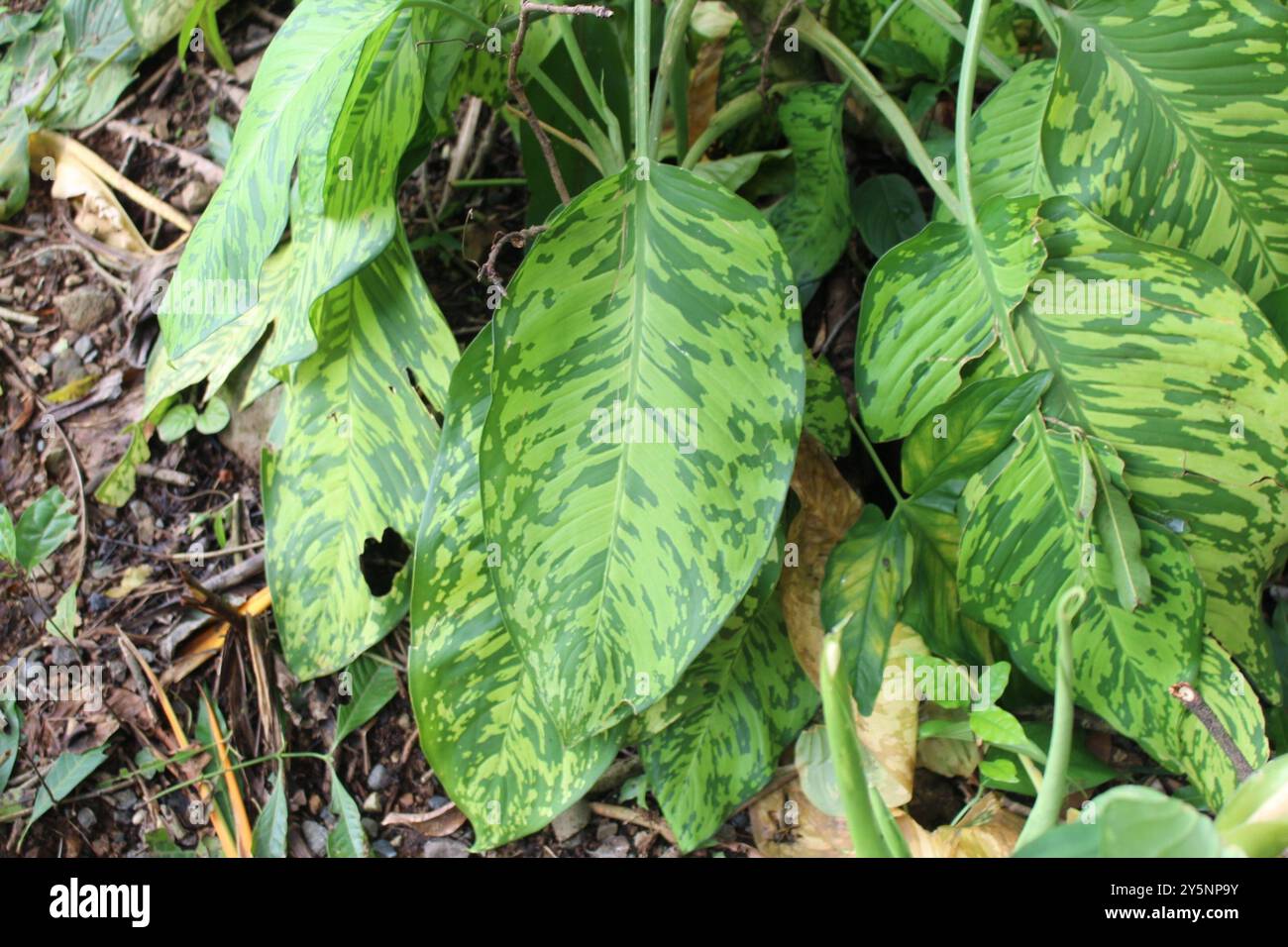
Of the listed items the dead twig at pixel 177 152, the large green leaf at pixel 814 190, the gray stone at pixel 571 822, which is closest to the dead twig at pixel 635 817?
the gray stone at pixel 571 822

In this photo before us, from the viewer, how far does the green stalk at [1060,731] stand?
625 mm

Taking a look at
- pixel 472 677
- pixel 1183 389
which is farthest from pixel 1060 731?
pixel 472 677

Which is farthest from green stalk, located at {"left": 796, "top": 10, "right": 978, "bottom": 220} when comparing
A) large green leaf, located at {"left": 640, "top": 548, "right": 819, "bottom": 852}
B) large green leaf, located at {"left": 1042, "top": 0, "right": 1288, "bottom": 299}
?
large green leaf, located at {"left": 640, "top": 548, "right": 819, "bottom": 852}

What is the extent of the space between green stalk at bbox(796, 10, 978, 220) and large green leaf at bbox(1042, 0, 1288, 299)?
11 cm

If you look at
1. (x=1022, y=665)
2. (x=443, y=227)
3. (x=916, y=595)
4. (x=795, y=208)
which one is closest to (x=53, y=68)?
(x=443, y=227)

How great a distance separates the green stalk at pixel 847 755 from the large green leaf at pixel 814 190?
76cm

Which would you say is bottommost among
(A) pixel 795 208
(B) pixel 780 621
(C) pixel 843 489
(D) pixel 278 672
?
(D) pixel 278 672

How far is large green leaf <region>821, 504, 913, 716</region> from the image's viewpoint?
101 centimetres

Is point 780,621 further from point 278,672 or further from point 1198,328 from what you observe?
point 278,672

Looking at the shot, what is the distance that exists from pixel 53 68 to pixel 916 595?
60.8 inches

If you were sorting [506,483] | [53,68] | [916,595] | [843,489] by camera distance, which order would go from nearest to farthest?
[506,483]
[916,595]
[843,489]
[53,68]

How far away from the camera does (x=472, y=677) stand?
3.40 feet

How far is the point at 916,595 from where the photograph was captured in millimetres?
1045

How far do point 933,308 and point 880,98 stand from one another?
0.83 ft
